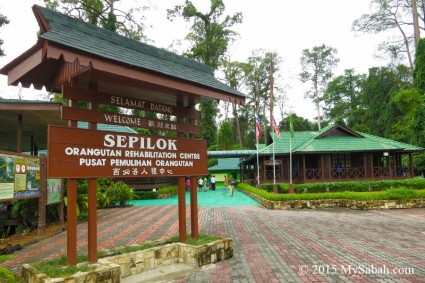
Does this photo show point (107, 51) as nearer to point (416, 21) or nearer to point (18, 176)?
point (18, 176)

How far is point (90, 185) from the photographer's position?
4980mm

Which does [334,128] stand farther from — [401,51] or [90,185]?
[90,185]

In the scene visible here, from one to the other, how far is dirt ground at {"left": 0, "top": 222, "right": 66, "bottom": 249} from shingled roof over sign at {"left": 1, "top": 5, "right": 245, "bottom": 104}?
15.4 feet

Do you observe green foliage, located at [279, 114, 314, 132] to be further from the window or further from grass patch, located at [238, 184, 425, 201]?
grass patch, located at [238, 184, 425, 201]

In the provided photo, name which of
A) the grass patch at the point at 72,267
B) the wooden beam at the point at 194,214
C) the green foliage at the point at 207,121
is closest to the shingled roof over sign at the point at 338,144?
the green foliage at the point at 207,121

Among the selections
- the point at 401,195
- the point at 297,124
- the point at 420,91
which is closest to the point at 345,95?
the point at 297,124

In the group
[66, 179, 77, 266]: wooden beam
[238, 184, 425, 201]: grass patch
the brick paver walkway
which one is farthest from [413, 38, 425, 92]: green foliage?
[66, 179, 77, 266]: wooden beam

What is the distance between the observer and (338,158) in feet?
74.9

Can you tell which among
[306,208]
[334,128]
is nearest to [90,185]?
[306,208]

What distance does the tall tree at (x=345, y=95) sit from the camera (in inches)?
1869

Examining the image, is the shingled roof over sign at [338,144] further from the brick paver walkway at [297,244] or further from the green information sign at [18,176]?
the green information sign at [18,176]

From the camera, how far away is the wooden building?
21.0 metres

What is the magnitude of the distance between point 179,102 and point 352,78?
162ft

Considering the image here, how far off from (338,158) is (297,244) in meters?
17.4
